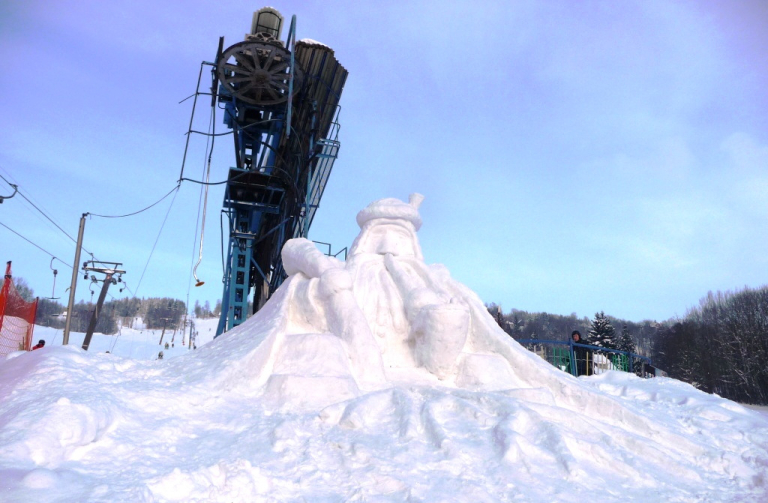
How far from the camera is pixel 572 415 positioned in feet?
13.5

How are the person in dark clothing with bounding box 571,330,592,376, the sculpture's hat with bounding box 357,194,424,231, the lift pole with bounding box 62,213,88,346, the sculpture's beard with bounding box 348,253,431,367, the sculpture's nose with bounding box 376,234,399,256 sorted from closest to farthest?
1. the sculpture's beard with bounding box 348,253,431,367
2. the sculpture's nose with bounding box 376,234,399,256
3. the sculpture's hat with bounding box 357,194,424,231
4. the person in dark clothing with bounding box 571,330,592,376
5. the lift pole with bounding box 62,213,88,346

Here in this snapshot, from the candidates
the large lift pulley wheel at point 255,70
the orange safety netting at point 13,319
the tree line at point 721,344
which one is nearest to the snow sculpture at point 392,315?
the orange safety netting at point 13,319

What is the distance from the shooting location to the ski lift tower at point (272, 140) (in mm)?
Answer: 12359

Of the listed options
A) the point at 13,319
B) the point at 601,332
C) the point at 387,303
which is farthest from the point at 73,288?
Answer: the point at 601,332

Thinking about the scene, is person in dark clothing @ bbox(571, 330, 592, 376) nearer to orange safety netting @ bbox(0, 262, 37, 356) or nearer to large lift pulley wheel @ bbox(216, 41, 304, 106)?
large lift pulley wheel @ bbox(216, 41, 304, 106)

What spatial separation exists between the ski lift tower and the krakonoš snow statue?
6.86 meters

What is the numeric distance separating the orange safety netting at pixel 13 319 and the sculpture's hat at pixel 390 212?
6.86 metres

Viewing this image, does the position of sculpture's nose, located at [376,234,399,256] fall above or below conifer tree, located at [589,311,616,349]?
below

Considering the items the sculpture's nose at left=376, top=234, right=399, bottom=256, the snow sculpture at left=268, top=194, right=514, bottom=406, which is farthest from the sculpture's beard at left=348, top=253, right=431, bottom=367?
the sculpture's nose at left=376, top=234, right=399, bottom=256

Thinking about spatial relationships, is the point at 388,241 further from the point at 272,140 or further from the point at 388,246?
the point at 272,140

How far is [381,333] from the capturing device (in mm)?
5730

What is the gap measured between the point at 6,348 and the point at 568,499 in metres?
9.99

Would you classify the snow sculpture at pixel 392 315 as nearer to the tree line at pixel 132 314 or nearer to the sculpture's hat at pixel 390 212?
the sculpture's hat at pixel 390 212

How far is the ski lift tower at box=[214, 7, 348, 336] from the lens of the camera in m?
12.4
